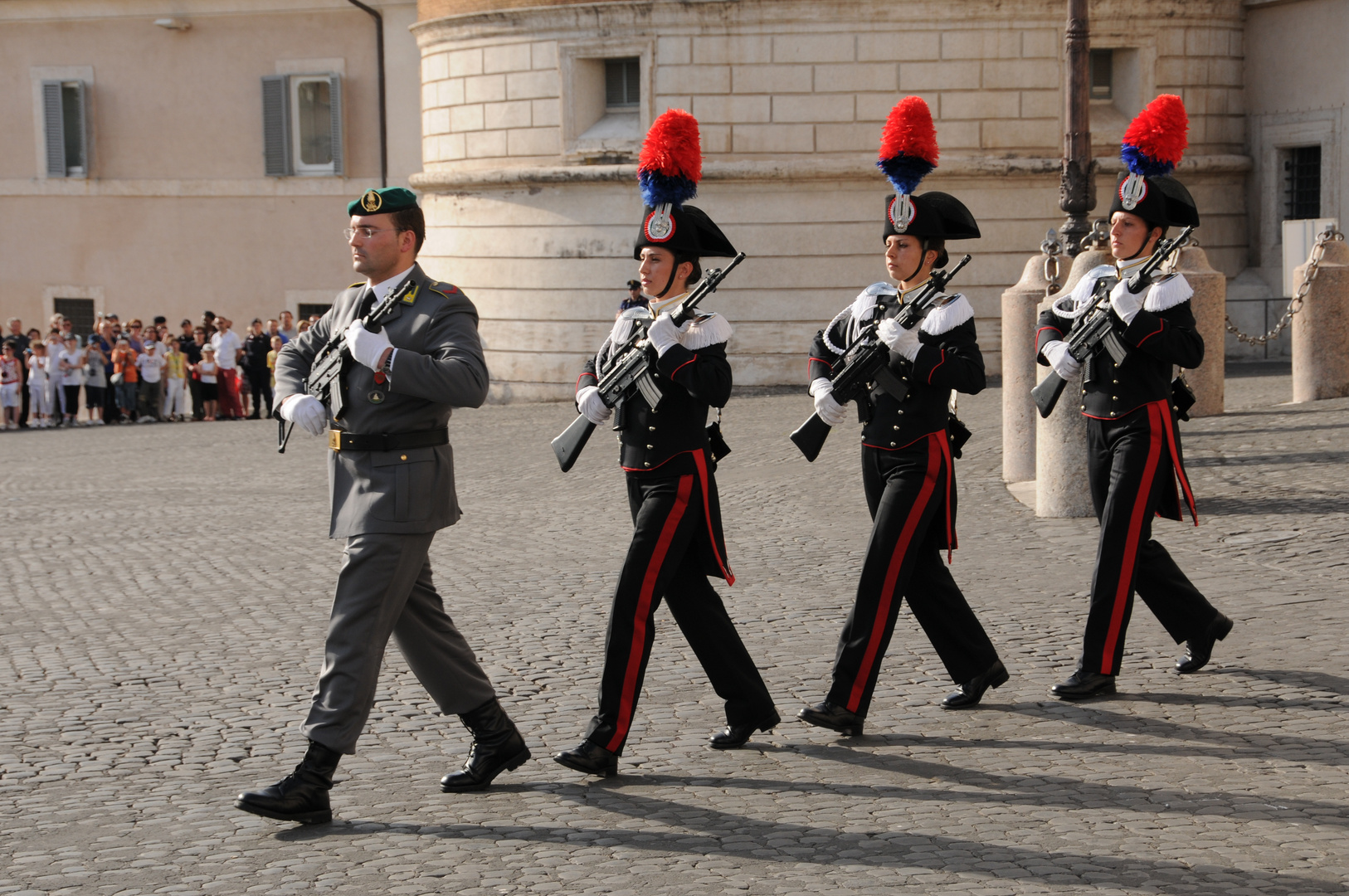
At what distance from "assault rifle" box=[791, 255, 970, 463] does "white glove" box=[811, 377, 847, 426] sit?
25 mm

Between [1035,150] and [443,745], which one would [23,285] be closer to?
[1035,150]

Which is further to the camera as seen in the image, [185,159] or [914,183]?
[185,159]

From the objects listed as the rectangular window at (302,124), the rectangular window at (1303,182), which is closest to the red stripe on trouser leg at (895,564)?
the rectangular window at (1303,182)

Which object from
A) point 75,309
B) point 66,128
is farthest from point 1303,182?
point 75,309

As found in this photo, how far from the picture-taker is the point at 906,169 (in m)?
6.29

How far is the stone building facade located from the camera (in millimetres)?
22047

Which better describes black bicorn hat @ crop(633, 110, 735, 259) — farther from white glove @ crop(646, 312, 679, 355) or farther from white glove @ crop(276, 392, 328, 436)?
white glove @ crop(276, 392, 328, 436)

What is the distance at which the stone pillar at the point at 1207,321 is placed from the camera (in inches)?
534

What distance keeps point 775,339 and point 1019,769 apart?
689 inches

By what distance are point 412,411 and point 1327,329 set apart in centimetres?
1197

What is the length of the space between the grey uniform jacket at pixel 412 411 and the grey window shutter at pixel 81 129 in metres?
28.1

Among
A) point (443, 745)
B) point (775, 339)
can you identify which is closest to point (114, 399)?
point (775, 339)

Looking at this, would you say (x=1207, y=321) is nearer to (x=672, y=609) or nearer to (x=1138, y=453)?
(x=1138, y=453)

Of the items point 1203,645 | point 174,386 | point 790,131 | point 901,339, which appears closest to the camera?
point 901,339
